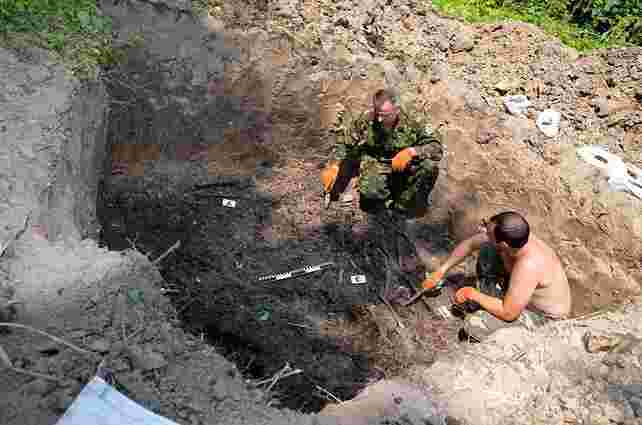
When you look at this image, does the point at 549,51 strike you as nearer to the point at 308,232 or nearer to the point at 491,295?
the point at 491,295

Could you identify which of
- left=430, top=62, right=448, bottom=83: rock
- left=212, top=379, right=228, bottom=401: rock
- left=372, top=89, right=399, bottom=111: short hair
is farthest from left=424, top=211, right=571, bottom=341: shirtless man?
left=430, top=62, right=448, bottom=83: rock

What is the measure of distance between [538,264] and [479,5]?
508cm

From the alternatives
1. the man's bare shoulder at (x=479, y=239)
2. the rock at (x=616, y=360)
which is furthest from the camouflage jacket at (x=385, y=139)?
the rock at (x=616, y=360)

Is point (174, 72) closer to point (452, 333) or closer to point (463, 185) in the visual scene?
point (463, 185)

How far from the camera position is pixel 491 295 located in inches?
159

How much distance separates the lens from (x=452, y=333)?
412cm

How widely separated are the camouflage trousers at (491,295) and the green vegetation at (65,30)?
4.10 metres

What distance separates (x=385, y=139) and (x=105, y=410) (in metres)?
3.64

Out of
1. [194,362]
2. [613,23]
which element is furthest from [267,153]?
[613,23]

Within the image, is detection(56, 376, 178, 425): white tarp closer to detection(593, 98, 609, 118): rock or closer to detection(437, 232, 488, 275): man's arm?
detection(437, 232, 488, 275): man's arm

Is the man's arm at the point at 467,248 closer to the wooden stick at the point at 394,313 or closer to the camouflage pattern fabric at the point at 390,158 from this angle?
the wooden stick at the point at 394,313

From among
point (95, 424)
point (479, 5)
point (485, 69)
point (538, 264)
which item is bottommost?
point (95, 424)

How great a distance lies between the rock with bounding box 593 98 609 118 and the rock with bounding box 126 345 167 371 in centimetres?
509

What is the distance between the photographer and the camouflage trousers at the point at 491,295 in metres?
3.61
